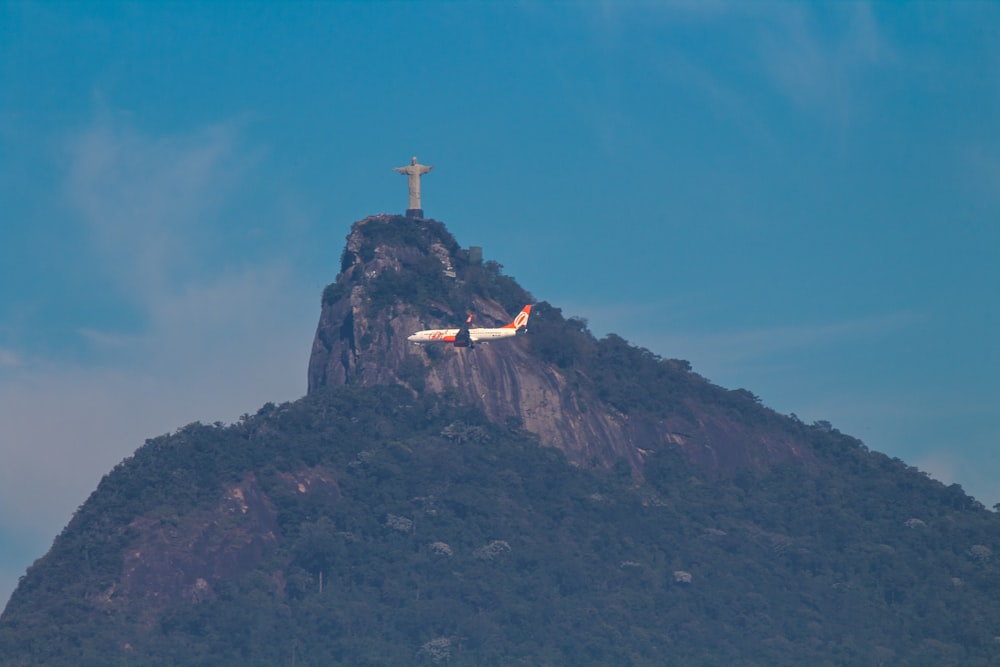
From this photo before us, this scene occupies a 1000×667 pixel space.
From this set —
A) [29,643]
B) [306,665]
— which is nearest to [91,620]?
[29,643]

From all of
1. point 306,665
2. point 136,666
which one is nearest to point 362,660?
point 306,665

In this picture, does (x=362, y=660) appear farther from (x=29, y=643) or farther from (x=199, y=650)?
(x=29, y=643)

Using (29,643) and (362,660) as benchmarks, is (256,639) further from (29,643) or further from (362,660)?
(29,643)

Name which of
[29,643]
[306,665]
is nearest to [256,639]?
[306,665]

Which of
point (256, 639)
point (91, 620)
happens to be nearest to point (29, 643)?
point (91, 620)

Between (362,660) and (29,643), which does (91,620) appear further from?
(362,660)
